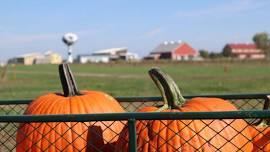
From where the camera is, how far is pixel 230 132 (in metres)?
3.16

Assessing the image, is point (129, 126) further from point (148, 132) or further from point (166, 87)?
point (166, 87)

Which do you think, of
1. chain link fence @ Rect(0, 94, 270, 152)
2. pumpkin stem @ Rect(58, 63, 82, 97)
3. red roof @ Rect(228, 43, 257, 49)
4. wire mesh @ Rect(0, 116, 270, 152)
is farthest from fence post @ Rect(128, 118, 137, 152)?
red roof @ Rect(228, 43, 257, 49)

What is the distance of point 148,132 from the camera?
3.05 m

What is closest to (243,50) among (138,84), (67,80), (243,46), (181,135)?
(243,46)

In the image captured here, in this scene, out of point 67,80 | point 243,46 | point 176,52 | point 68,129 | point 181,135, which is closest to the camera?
point 181,135

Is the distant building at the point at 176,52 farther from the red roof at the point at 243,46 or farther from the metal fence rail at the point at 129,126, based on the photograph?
the metal fence rail at the point at 129,126

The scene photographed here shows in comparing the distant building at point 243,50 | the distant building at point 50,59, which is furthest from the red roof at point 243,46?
the distant building at point 50,59

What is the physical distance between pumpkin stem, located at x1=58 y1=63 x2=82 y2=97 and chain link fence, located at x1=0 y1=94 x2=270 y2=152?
43 cm

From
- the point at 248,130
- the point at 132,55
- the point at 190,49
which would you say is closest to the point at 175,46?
the point at 190,49

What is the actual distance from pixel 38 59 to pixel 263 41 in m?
70.9

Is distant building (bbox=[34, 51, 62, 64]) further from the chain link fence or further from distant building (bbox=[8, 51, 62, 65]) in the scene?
the chain link fence

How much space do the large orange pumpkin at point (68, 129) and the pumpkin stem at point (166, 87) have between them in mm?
366

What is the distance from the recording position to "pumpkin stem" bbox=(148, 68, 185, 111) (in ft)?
10.4

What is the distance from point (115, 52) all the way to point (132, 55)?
399 inches
